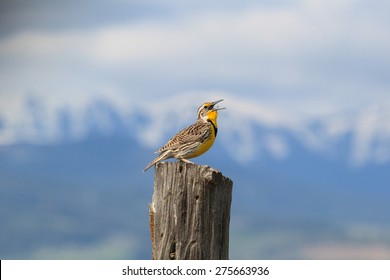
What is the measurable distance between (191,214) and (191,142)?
2761mm

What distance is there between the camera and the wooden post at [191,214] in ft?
19.6

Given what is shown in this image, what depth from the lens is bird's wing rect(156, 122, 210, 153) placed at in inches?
339

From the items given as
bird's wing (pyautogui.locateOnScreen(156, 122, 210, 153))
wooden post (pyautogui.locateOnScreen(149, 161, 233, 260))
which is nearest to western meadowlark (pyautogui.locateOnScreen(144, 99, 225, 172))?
bird's wing (pyautogui.locateOnScreen(156, 122, 210, 153))

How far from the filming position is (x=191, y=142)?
8672mm

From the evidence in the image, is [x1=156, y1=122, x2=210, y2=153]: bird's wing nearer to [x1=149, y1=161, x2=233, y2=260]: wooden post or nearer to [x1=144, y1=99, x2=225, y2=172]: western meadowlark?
[x1=144, y1=99, x2=225, y2=172]: western meadowlark

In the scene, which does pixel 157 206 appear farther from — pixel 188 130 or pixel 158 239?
pixel 188 130

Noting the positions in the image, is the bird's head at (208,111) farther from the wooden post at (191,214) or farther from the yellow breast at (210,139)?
the wooden post at (191,214)

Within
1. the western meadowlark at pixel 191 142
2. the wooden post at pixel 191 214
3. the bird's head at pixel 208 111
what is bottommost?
the wooden post at pixel 191 214

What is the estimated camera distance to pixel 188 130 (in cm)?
890

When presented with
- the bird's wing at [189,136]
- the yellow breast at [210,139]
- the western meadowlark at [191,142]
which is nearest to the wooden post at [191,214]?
the western meadowlark at [191,142]

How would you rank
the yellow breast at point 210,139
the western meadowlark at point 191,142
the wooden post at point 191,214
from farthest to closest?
1. the yellow breast at point 210,139
2. the western meadowlark at point 191,142
3. the wooden post at point 191,214

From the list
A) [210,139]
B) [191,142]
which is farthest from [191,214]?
[210,139]
